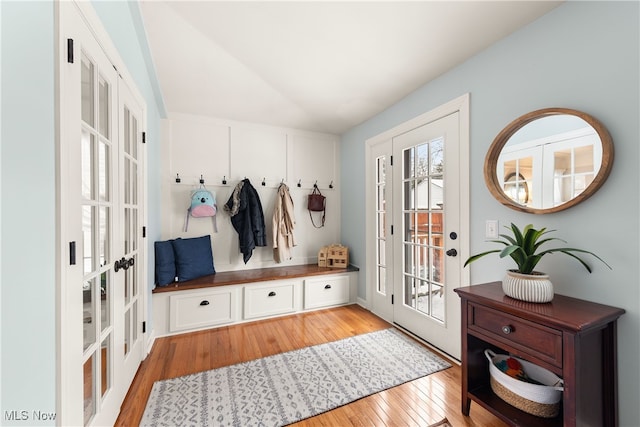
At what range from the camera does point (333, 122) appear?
10.8 feet

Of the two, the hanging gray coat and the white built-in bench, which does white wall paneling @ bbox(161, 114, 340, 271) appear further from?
the white built-in bench

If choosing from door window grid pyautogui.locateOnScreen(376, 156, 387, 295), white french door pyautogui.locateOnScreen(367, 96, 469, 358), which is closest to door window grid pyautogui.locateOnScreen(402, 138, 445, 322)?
white french door pyautogui.locateOnScreen(367, 96, 469, 358)

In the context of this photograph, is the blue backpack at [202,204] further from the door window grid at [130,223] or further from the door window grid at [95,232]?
the door window grid at [95,232]

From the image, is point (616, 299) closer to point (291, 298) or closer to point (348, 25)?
point (348, 25)

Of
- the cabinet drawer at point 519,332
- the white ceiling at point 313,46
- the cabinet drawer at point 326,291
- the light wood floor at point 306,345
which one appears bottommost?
the light wood floor at point 306,345

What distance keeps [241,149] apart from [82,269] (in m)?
2.46

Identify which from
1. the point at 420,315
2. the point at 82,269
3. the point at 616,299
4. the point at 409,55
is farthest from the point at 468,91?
the point at 82,269

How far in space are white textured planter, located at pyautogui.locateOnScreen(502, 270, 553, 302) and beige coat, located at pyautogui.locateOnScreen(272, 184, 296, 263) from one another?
2397 millimetres

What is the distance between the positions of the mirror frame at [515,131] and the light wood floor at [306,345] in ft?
4.19

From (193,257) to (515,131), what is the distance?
3.00 metres

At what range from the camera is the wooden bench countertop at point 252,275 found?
2544 millimetres

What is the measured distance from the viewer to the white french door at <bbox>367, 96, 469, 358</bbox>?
204 cm
